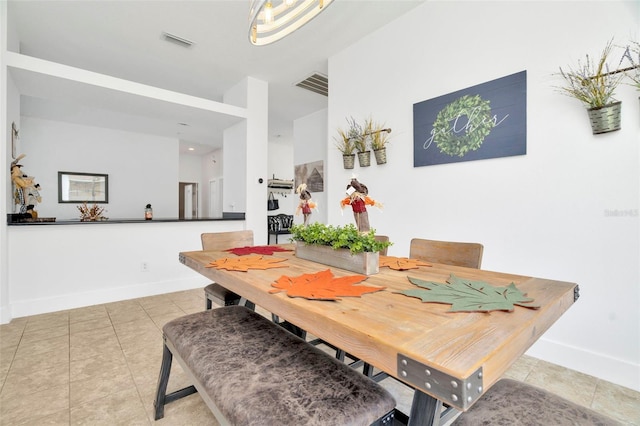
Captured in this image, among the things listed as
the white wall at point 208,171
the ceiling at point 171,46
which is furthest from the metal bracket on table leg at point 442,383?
the white wall at point 208,171

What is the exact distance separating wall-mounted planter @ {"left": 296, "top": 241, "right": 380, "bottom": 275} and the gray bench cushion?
0.57 meters

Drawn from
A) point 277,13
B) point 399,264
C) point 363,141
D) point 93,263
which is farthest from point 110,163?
point 399,264

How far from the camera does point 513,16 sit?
7.00 ft

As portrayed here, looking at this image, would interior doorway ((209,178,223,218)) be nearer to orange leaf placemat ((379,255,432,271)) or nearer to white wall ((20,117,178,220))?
white wall ((20,117,178,220))

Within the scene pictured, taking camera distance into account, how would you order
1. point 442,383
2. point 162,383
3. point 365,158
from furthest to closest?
point 365,158, point 162,383, point 442,383

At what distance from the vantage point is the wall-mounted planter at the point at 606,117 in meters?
1.71

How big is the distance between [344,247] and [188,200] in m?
9.22

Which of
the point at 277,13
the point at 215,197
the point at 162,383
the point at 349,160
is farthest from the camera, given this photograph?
the point at 215,197

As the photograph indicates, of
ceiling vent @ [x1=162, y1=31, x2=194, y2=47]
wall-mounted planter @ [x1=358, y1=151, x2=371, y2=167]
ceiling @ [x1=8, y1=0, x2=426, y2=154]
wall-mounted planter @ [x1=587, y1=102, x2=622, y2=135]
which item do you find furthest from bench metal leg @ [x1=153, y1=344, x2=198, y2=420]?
ceiling vent @ [x1=162, y1=31, x2=194, y2=47]

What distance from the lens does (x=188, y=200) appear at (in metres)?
9.40

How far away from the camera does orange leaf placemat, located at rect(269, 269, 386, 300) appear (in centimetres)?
94

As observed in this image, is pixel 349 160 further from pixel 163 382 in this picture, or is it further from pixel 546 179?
pixel 163 382

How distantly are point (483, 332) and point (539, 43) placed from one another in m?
2.30

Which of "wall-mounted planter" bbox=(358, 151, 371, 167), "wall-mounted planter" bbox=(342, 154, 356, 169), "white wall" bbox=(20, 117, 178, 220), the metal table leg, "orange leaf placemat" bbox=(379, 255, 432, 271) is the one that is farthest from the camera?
"white wall" bbox=(20, 117, 178, 220)
